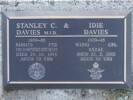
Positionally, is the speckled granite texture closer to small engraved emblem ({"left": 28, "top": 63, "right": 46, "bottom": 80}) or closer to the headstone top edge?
the headstone top edge

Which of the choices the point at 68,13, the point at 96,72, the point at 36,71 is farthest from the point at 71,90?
the point at 68,13

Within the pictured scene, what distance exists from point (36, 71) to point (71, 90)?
52cm

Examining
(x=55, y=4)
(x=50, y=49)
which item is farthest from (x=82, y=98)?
(x=55, y=4)

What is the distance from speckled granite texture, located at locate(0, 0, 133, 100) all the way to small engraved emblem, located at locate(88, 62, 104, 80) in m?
0.18

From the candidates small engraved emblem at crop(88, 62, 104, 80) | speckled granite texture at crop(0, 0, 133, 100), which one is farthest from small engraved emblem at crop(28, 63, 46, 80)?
small engraved emblem at crop(88, 62, 104, 80)

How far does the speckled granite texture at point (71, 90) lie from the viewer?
656cm

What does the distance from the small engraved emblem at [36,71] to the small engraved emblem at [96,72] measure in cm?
62

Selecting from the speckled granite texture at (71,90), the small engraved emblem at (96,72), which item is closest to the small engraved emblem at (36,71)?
the speckled granite texture at (71,90)

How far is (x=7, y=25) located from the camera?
6605mm

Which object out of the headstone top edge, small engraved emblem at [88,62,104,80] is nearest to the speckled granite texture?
the headstone top edge

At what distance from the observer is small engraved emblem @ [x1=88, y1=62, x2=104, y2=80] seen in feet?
21.3

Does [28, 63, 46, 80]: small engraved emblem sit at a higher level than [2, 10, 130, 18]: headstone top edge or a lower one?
lower

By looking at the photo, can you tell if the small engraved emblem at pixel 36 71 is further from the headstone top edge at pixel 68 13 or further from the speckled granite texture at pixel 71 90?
the headstone top edge at pixel 68 13

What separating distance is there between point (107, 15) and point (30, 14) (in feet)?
3.27
